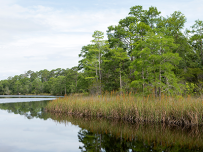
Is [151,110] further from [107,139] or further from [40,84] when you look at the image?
[40,84]

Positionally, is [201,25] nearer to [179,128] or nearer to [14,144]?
[179,128]

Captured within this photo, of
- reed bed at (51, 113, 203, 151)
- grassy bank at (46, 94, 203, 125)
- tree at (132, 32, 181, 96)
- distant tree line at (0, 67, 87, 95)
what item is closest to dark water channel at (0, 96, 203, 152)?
reed bed at (51, 113, 203, 151)

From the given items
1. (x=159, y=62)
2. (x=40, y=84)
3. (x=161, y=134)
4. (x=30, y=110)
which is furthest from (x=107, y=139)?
(x=40, y=84)

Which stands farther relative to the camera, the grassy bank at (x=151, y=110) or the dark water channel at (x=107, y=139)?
the grassy bank at (x=151, y=110)

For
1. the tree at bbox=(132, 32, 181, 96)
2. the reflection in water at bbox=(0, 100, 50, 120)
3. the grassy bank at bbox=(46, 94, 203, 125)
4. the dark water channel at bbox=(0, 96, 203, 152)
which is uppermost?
the tree at bbox=(132, 32, 181, 96)

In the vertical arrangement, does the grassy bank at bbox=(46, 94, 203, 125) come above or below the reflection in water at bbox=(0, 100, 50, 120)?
above

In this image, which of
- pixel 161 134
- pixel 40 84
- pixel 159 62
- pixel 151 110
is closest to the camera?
pixel 161 134

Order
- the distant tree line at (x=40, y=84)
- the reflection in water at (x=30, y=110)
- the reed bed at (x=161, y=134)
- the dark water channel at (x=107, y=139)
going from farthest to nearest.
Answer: the distant tree line at (x=40, y=84)
the reflection in water at (x=30, y=110)
the reed bed at (x=161, y=134)
the dark water channel at (x=107, y=139)

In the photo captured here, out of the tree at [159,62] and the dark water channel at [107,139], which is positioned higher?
the tree at [159,62]

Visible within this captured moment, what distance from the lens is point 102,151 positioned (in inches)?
239

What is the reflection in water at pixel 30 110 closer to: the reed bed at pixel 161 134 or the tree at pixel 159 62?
the reed bed at pixel 161 134

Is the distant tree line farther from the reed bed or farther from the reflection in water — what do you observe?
the reed bed

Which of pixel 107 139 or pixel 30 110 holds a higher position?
pixel 107 139

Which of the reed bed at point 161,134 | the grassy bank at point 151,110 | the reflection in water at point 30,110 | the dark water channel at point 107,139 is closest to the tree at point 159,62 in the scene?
the grassy bank at point 151,110
